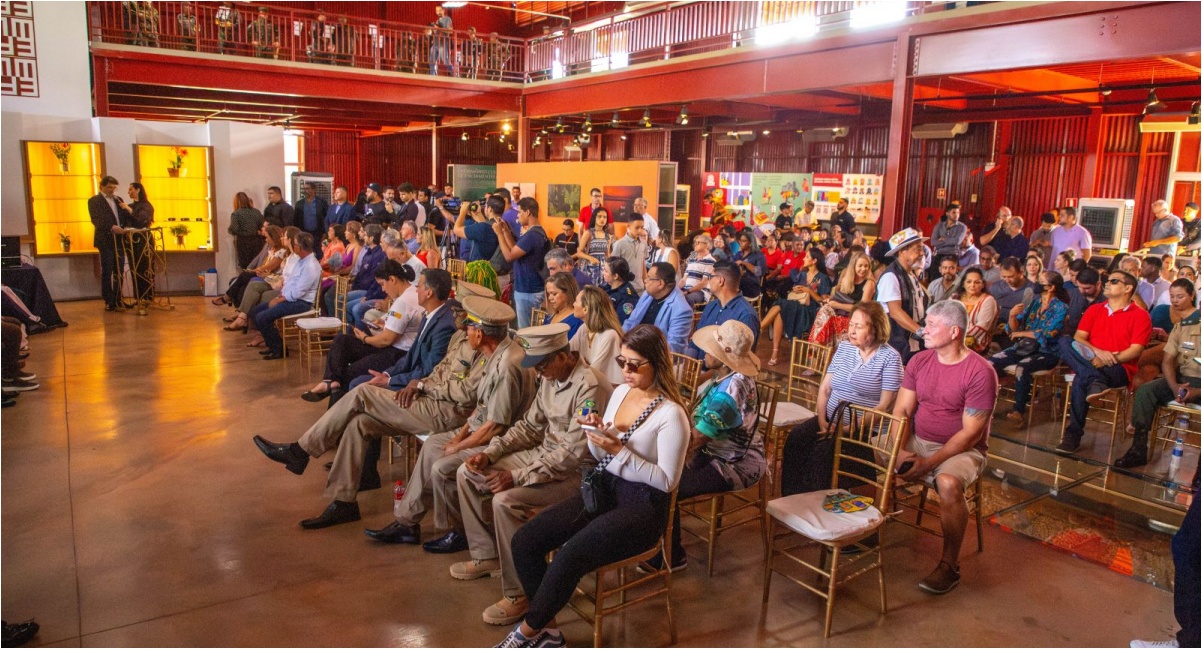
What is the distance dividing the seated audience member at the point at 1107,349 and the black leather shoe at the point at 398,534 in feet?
13.4

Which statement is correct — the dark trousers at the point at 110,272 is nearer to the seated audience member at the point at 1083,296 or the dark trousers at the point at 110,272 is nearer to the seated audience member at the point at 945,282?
the seated audience member at the point at 945,282

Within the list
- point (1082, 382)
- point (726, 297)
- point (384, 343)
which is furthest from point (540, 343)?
point (1082, 382)

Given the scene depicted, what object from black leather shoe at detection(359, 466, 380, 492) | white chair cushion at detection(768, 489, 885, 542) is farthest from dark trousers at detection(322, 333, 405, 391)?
white chair cushion at detection(768, 489, 885, 542)

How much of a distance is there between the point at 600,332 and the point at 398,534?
1.43m

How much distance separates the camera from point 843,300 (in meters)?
6.54

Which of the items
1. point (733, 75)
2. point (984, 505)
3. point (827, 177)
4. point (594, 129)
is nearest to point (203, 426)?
point (984, 505)

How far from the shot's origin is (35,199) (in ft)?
32.7

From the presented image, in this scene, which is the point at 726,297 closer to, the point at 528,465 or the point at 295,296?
the point at 528,465

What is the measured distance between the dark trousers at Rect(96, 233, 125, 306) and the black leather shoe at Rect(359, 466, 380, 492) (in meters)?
7.23

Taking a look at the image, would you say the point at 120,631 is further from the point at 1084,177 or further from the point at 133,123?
the point at 1084,177

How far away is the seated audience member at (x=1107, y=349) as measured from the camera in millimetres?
5031

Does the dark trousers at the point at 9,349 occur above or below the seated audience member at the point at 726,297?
below

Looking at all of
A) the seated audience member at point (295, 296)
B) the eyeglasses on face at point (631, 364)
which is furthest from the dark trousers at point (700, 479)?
the seated audience member at point (295, 296)

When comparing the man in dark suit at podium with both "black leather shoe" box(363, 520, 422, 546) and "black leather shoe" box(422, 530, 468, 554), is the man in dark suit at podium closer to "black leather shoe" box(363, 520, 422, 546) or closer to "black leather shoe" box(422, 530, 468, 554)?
"black leather shoe" box(363, 520, 422, 546)
